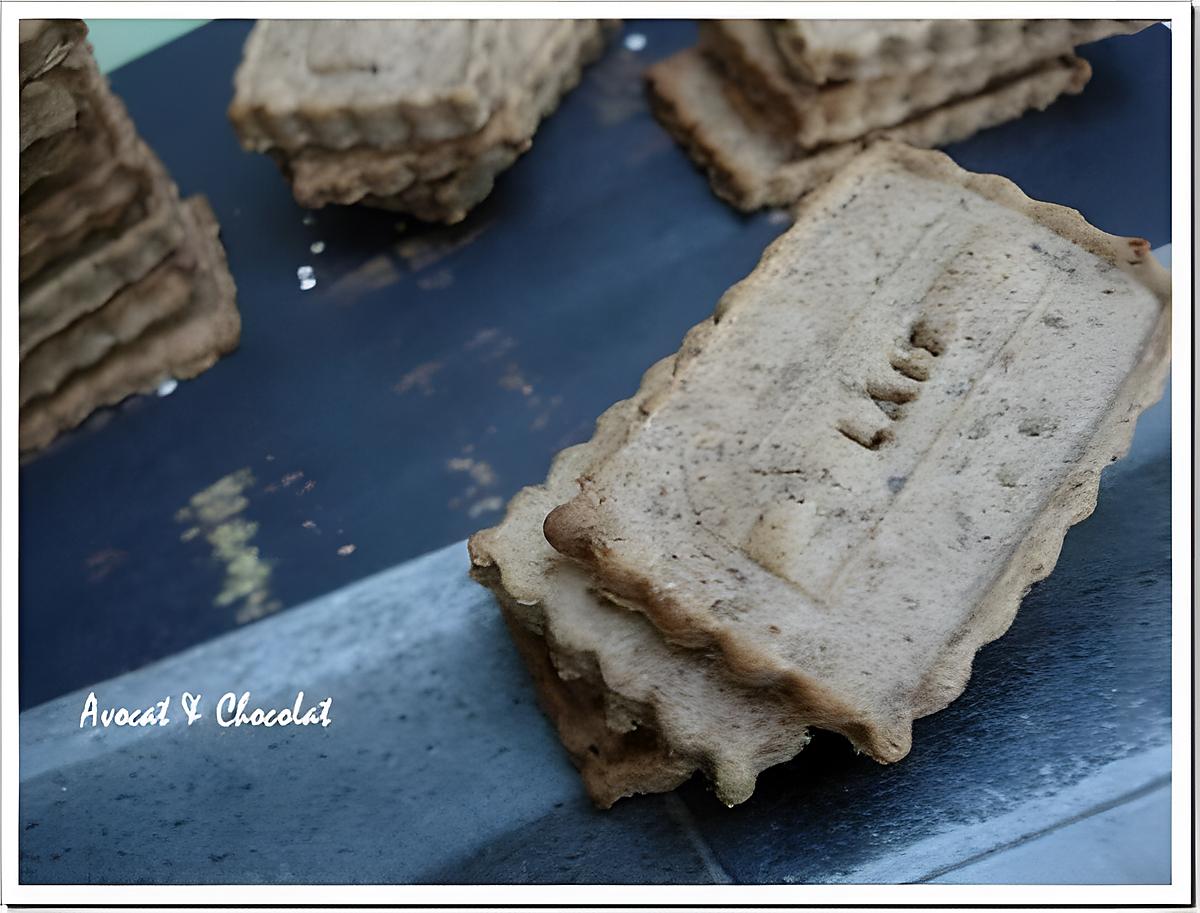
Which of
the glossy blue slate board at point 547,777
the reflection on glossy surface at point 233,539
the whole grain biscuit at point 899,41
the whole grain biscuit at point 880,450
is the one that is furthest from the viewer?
the whole grain biscuit at point 899,41

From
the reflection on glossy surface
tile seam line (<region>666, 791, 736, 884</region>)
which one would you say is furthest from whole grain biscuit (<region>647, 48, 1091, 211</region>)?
tile seam line (<region>666, 791, 736, 884</region>)

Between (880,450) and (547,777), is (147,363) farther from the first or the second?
(880,450)

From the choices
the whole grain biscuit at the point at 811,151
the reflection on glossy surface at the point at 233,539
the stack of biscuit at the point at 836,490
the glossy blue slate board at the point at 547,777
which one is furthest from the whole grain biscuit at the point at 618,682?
the whole grain biscuit at the point at 811,151

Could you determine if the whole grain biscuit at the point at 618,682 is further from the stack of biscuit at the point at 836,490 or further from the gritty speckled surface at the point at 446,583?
the gritty speckled surface at the point at 446,583

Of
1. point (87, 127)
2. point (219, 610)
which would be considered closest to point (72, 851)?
point (219, 610)

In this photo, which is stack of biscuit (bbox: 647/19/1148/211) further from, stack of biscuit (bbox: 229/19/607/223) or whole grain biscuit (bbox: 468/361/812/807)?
whole grain biscuit (bbox: 468/361/812/807)
